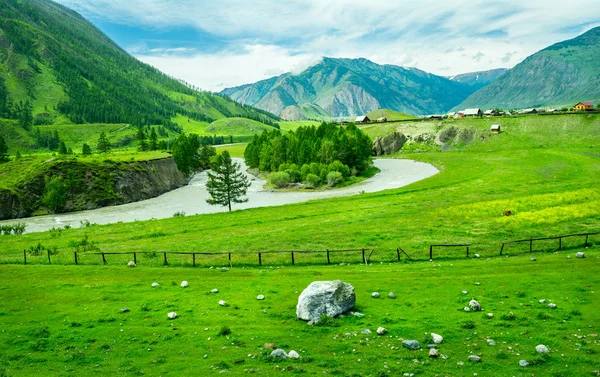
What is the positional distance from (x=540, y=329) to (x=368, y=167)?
415ft

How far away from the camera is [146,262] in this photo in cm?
→ 3991

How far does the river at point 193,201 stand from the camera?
8638cm

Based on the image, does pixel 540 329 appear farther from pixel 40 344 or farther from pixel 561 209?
pixel 561 209

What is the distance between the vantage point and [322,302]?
22.9 metres

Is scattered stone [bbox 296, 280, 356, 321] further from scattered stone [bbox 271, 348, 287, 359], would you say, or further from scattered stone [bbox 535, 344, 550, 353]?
scattered stone [bbox 535, 344, 550, 353]

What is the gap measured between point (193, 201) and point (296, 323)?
288ft

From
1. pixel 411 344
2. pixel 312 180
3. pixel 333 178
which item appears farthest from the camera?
pixel 333 178

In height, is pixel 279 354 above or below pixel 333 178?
below

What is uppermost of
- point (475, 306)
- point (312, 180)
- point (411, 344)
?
point (312, 180)

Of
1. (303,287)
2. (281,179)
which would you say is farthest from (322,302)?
(281,179)

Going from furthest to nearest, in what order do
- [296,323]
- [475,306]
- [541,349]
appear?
[475,306], [296,323], [541,349]

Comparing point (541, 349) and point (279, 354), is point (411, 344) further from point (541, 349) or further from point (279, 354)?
point (279, 354)

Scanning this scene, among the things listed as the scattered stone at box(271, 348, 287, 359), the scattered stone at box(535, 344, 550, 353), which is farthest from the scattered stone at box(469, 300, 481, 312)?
the scattered stone at box(271, 348, 287, 359)

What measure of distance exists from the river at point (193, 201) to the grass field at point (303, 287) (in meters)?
24.4
